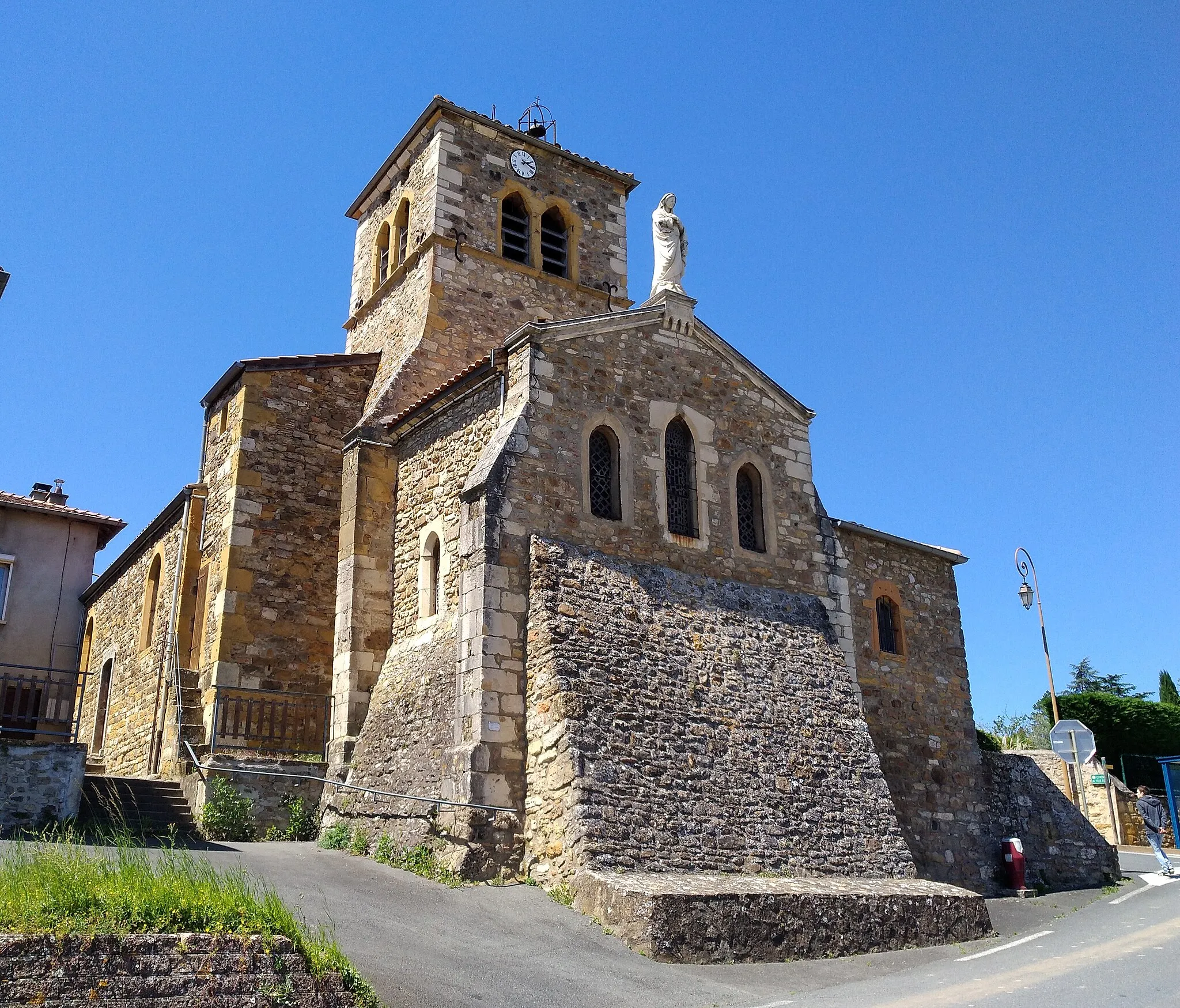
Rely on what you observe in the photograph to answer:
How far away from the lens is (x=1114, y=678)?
5069 cm

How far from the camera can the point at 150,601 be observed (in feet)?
65.2

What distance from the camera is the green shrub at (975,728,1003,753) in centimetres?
1889

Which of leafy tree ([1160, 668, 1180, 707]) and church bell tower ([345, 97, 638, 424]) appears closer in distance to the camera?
church bell tower ([345, 97, 638, 424])

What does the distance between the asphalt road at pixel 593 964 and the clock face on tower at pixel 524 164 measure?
46.6ft

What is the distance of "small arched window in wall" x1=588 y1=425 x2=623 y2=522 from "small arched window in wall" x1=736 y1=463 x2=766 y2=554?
221 cm

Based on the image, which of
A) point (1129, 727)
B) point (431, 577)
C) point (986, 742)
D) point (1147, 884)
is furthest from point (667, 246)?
point (1129, 727)

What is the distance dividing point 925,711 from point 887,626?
153 cm

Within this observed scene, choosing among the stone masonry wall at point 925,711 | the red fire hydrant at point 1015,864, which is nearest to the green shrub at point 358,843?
the stone masonry wall at point 925,711

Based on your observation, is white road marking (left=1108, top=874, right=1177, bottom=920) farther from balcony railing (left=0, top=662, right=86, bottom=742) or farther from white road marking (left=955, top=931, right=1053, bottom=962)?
balcony railing (left=0, top=662, right=86, bottom=742)

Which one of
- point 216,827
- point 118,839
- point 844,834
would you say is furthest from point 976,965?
point 216,827

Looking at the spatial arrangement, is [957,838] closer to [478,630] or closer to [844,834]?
[844,834]

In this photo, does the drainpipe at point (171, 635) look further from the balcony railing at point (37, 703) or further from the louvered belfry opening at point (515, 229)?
the louvered belfry opening at point (515, 229)

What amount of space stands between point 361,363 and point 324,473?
2328 millimetres

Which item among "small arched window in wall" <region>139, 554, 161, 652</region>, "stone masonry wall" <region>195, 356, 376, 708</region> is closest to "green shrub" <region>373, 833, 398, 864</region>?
"stone masonry wall" <region>195, 356, 376, 708</region>
